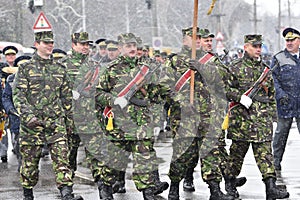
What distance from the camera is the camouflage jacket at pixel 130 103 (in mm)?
8623

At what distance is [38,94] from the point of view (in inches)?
344

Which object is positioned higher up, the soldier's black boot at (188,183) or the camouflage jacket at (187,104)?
the camouflage jacket at (187,104)

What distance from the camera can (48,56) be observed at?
8.96m

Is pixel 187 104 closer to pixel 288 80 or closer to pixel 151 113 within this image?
pixel 151 113

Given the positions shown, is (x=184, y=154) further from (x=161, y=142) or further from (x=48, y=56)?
(x=161, y=142)

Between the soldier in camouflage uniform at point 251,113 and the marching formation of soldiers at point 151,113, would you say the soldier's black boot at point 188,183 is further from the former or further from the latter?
the soldier in camouflage uniform at point 251,113

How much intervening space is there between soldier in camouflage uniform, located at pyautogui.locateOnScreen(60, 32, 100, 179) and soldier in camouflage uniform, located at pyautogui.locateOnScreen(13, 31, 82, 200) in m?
1.38

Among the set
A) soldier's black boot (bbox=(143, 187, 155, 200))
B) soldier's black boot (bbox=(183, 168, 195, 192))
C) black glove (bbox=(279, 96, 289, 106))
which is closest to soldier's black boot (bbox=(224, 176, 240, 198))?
soldier's black boot (bbox=(183, 168, 195, 192))

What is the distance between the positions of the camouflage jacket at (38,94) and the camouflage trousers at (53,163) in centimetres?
10

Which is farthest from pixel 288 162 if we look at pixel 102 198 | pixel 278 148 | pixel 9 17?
pixel 9 17

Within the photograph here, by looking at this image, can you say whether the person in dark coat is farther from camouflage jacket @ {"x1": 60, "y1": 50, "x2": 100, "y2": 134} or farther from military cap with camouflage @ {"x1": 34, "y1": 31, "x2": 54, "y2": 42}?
military cap with camouflage @ {"x1": 34, "y1": 31, "x2": 54, "y2": 42}

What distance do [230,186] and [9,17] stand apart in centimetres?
3852

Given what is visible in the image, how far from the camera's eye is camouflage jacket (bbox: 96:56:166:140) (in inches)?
339

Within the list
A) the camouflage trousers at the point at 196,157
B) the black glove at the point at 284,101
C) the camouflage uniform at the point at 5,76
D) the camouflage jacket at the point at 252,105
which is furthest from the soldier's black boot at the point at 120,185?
the camouflage uniform at the point at 5,76
